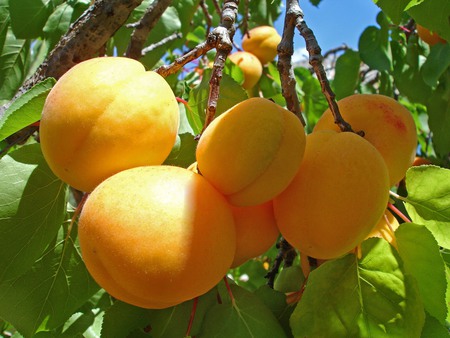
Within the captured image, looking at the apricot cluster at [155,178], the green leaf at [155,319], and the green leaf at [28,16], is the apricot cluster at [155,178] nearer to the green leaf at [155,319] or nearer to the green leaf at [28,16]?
the green leaf at [155,319]

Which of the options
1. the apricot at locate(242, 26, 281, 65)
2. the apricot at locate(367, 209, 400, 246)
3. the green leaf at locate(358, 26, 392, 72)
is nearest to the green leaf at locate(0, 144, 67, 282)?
the apricot at locate(367, 209, 400, 246)

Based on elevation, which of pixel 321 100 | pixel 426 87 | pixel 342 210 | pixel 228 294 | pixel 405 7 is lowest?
pixel 321 100

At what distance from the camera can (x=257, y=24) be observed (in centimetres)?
227

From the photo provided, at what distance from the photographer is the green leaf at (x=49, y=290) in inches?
30.9

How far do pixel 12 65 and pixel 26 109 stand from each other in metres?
0.75

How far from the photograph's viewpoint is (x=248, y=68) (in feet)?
6.06

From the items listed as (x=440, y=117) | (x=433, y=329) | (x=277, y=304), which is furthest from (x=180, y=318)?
(x=440, y=117)

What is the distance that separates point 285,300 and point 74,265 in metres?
0.37

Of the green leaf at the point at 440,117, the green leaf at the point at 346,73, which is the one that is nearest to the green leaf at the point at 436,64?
the green leaf at the point at 440,117

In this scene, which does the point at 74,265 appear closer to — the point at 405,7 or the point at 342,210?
the point at 342,210

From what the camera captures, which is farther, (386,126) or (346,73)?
(346,73)

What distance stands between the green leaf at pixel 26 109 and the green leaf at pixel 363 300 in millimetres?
477

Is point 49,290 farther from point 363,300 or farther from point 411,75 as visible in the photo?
point 411,75

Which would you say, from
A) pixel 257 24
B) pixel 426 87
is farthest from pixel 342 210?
pixel 257 24
